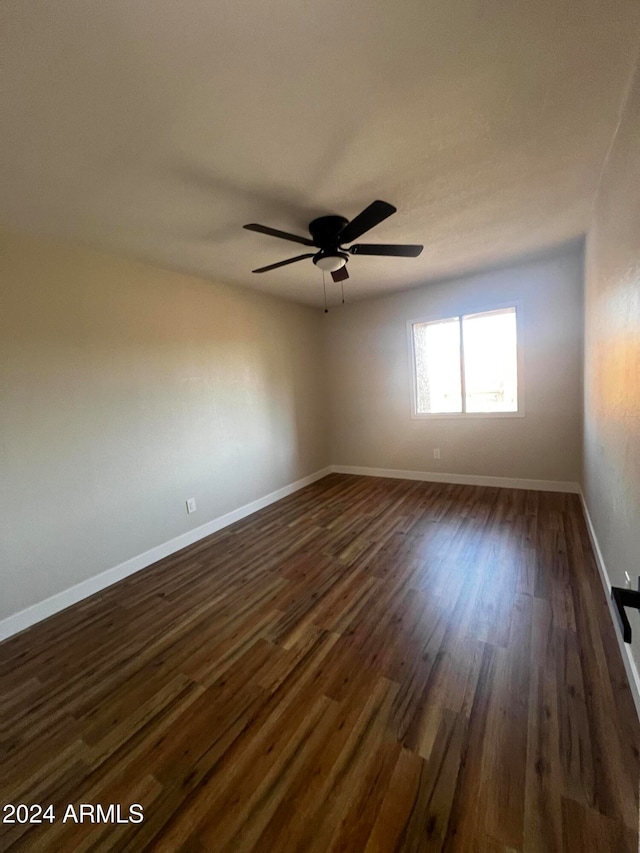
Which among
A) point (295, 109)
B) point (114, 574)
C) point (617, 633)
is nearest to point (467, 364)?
point (617, 633)

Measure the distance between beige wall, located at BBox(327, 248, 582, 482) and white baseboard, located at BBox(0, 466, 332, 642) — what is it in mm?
1863

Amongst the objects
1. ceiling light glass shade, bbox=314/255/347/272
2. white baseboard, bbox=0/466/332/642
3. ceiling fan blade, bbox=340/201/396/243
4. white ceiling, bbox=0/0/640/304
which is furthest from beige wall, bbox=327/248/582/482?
ceiling fan blade, bbox=340/201/396/243

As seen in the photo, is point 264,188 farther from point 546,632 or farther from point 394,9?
point 546,632

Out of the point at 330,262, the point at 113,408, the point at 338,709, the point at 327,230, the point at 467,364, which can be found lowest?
the point at 338,709

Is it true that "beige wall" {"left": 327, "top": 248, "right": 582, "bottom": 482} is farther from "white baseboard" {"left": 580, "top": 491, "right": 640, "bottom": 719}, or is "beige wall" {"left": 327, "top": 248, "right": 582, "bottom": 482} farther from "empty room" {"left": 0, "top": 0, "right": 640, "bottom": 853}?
"white baseboard" {"left": 580, "top": 491, "right": 640, "bottom": 719}

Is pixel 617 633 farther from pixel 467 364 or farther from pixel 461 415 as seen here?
pixel 467 364

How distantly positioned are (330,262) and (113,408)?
2.01 m

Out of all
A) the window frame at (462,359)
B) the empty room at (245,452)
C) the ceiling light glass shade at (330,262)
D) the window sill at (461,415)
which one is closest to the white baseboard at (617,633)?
the empty room at (245,452)

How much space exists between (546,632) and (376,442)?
10.6 feet

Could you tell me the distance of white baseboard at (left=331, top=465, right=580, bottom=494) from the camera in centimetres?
368

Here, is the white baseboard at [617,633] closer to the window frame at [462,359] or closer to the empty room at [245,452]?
the empty room at [245,452]

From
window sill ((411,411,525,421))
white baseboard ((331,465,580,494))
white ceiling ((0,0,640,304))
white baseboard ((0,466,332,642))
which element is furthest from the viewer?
window sill ((411,411,525,421))

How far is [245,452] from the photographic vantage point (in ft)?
12.5

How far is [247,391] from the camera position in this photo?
384 centimetres
